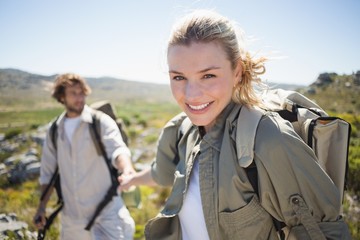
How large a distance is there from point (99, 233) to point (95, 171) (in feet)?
2.49

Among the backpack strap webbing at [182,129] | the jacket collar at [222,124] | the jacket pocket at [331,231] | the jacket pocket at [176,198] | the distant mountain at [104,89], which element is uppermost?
the jacket collar at [222,124]

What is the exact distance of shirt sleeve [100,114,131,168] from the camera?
3004 mm

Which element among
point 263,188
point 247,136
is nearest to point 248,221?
point 263,188

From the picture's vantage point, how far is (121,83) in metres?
131

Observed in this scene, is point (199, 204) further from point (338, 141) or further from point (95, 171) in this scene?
point (95, 171)

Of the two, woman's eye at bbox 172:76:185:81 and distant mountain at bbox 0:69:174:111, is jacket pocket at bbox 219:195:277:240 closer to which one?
woman's eye at bbox 172:76:185:81

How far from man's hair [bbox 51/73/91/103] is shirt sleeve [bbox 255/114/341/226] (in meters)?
3.30

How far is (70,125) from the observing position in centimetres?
337

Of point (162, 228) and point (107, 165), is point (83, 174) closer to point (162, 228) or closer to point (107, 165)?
point (107, 165)

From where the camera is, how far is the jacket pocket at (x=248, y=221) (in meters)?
1.21

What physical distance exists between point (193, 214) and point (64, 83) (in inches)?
125

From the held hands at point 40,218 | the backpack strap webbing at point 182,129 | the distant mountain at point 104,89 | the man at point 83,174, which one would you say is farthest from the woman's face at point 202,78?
the distant mountain at point 104,89

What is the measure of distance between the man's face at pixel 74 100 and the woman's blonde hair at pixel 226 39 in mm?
2461

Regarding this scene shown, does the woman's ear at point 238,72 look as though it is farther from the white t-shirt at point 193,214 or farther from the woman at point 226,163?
the white t-shirt at point 193,214
